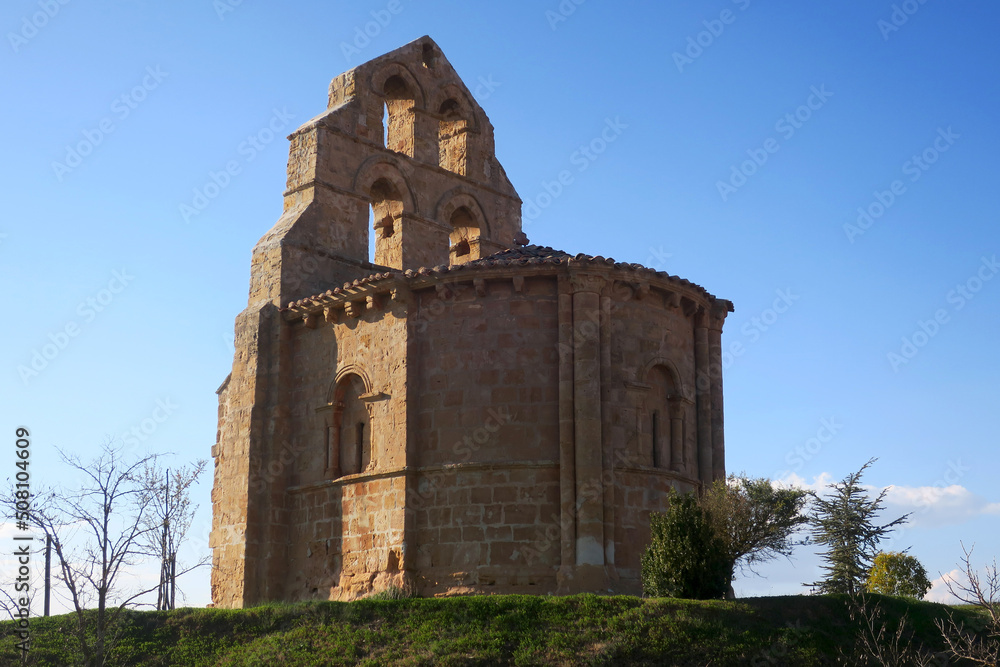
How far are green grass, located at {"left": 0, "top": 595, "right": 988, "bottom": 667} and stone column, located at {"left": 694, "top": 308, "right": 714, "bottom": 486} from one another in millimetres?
4607

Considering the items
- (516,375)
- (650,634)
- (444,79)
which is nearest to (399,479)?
(516,375)

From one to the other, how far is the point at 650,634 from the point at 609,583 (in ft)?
8.01

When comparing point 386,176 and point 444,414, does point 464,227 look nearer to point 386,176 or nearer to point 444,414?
point 386,176

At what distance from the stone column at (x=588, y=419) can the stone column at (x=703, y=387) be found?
297 centimetres

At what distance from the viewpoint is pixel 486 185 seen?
87.2 ft

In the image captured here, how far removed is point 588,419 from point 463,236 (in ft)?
30.9

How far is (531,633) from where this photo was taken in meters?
15.7

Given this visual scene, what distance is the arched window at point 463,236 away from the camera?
26359mm

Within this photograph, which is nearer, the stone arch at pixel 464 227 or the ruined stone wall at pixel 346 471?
the ruined stone wall at pixel 346 471

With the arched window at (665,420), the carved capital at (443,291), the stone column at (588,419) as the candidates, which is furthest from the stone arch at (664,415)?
the carved capital at (443,291)

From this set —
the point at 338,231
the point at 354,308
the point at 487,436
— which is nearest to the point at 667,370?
the point at 487,436

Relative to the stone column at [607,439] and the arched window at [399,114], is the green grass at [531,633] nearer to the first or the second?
the stone column at [607,439]

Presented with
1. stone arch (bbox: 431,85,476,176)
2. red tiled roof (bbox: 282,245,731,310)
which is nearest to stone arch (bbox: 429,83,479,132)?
stone arch (bbox: 431,85,476,176)

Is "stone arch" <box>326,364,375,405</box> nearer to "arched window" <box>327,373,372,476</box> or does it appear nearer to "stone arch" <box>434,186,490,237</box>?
→ "arched window" <box>327,373,372,476</box>
